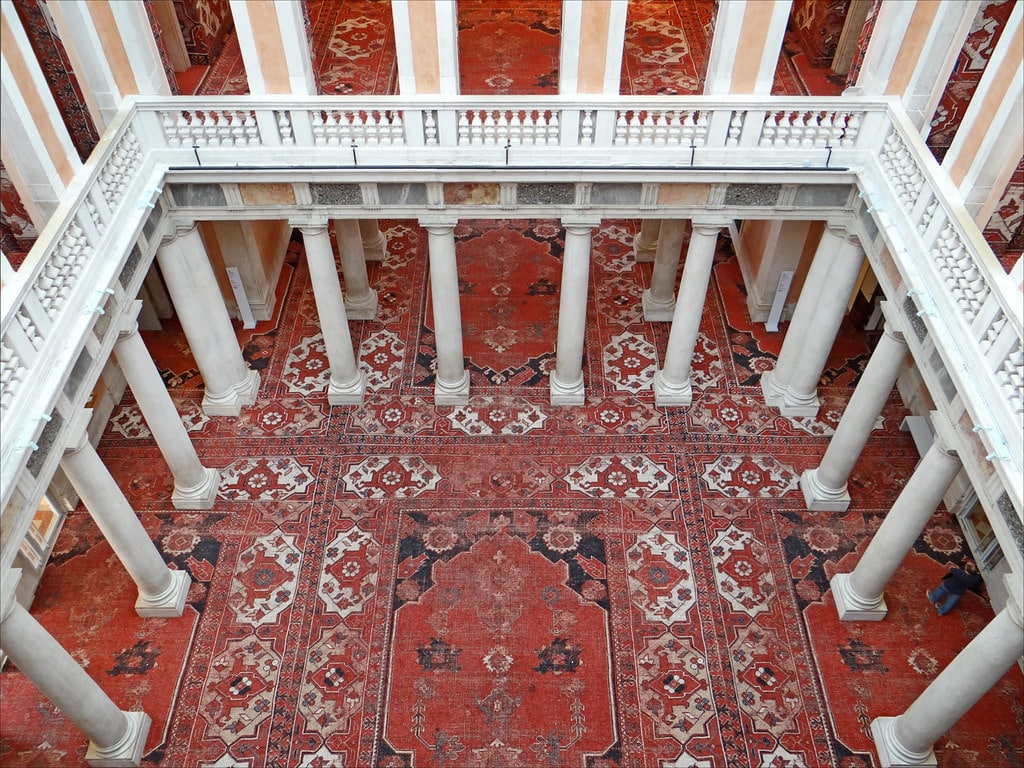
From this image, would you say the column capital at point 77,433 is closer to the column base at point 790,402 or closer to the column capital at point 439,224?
the column capital at point 439,224

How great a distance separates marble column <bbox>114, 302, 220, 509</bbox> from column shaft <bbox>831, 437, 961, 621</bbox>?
747 cm

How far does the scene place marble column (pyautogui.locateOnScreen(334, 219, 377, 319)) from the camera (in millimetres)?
12266

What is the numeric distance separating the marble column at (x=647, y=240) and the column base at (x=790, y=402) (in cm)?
308

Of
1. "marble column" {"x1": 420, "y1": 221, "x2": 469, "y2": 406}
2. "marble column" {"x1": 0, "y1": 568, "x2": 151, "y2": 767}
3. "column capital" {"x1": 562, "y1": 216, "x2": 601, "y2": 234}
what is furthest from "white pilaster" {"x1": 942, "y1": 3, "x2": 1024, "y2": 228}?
"marble column" {"x1": 0, "y1": 568, "x2": 151, "y2": 767}

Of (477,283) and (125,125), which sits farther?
(477,283)

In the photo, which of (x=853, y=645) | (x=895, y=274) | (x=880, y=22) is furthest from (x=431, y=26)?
(x=853, y=645)

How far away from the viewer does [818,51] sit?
502 inches

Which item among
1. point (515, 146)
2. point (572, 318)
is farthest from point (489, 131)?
point (572, 318)

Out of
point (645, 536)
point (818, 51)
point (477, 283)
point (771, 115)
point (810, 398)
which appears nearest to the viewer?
point (771, 115)

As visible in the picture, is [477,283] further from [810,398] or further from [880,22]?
[880,22]

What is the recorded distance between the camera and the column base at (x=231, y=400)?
465 inches

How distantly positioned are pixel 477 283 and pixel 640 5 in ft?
20.6

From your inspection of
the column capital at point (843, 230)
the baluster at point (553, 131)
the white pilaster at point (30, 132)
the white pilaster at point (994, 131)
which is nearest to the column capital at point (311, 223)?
the white pilaster at point (30, 132)

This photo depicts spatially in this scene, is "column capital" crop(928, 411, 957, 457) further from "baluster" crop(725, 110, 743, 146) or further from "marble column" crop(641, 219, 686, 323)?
"marble column" crop(641, 219, 686, 323)
